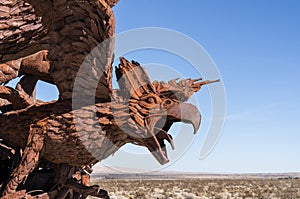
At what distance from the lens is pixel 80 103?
396 cm

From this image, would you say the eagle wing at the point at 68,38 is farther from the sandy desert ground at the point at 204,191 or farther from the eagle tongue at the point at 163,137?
the sandy desert ground at the point at 204,191

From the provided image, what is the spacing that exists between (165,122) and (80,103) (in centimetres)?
105

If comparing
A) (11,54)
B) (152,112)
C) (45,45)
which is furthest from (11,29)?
(152,112)

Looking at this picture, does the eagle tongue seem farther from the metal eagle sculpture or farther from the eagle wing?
the eagle wing

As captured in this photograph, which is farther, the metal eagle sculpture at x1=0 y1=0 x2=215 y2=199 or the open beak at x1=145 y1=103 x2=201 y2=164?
the open beak at x1=145 y1=103 x2=201 y2=164

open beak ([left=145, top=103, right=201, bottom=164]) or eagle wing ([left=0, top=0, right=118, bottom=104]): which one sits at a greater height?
eagle wing ([left=0, top=0, right=118, bottom=104])

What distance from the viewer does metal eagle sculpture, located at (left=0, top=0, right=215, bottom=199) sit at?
135 inches

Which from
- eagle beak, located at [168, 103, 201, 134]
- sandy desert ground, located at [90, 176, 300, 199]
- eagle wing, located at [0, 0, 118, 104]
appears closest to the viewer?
eagle wing, located at [0, 0, 118, 104]

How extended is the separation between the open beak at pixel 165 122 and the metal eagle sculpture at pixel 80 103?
12 mm

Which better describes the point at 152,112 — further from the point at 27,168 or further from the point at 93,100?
the point at 27,168

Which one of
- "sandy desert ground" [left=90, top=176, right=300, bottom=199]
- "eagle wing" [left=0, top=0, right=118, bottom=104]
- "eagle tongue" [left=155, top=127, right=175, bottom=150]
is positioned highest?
"eagle wing" [left=0, top=0, right=118, bottom=104]

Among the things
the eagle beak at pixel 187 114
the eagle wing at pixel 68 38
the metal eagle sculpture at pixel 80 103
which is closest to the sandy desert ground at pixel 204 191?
the metal eagle sculpture at pixel 80 103

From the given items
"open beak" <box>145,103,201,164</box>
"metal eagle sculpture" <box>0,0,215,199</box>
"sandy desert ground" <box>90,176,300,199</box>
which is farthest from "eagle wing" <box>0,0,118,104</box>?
"sandy desert ground" <box>90,176,300,199</box>

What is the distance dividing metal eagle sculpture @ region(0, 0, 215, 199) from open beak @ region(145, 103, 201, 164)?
0.04 ft
